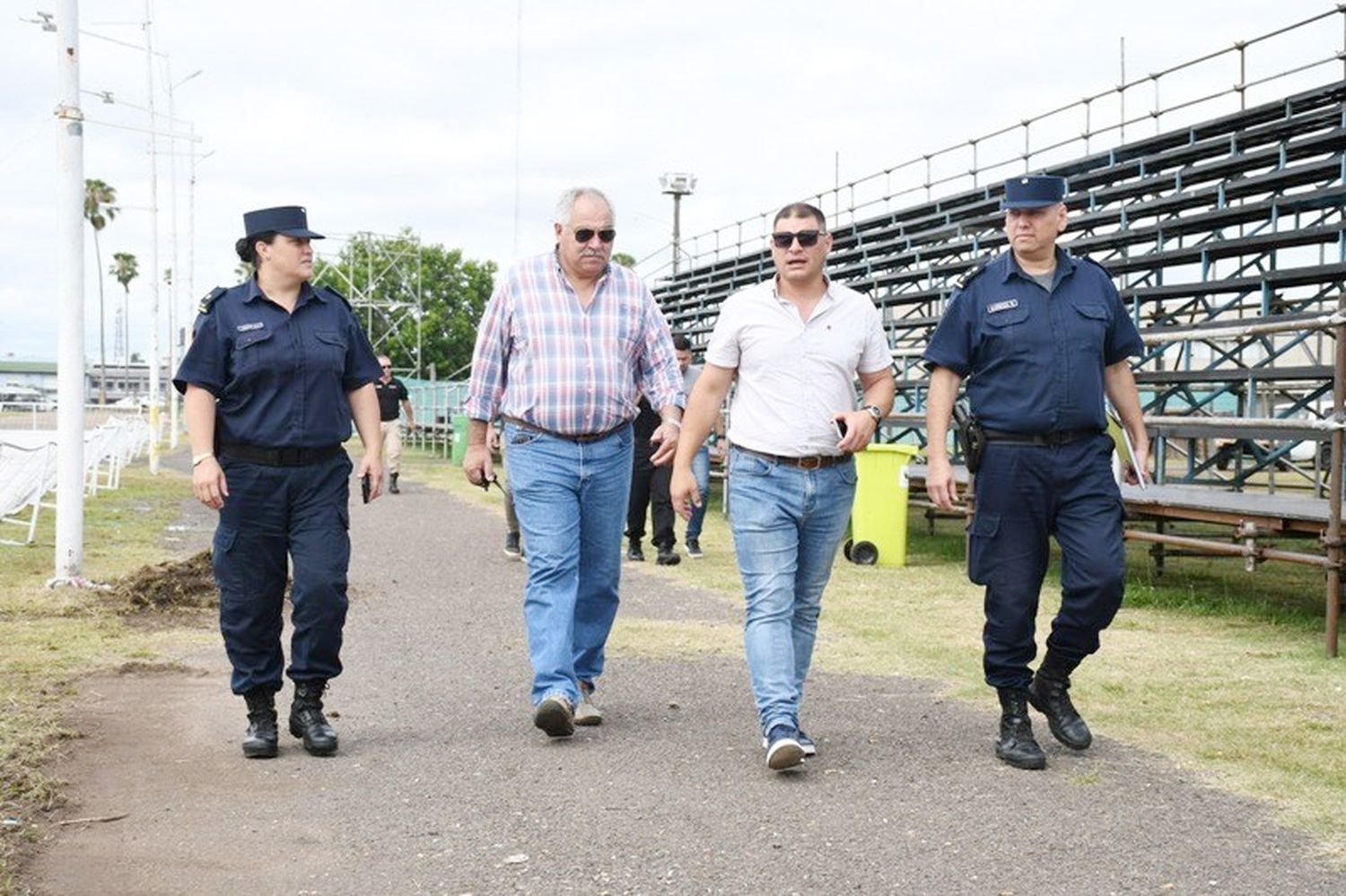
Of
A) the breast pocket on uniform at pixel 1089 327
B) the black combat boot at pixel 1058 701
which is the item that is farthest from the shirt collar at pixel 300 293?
the black combat boot at pixel 1058 701

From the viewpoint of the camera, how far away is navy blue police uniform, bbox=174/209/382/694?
224 inches

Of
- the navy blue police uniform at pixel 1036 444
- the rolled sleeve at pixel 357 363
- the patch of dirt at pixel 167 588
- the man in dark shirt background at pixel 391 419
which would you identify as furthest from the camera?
the man in dark shirt background at pixel 391 419

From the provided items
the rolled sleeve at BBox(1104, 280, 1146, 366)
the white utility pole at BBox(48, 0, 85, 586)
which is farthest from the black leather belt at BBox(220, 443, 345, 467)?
the white utility pole at BBox(48, 0, 85, 586)

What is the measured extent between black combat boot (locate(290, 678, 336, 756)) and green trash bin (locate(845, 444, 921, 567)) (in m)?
7.43

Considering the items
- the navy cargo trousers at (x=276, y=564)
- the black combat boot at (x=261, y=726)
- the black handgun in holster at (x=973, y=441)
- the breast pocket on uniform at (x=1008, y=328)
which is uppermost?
the breast pocket on uniform at (x=1008, y=328)

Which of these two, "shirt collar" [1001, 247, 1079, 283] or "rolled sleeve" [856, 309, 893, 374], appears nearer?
"shirt collar" [1001, 247, 1079, 283]

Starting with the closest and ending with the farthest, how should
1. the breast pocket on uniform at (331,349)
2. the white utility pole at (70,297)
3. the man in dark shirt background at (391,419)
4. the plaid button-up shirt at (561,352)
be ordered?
1. the breast pocket on uniform at (331,349)
2. the plaid button-up shirt at (561,352)
3. the white utility pole at (70,297)
4. the man in dark shirt background at (391,419)

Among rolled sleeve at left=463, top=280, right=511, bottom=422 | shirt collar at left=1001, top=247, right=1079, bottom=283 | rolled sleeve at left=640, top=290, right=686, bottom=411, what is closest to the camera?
shirt collar at left=1001, top=247, right=1079, bottom=283

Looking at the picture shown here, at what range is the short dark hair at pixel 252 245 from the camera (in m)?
5.81

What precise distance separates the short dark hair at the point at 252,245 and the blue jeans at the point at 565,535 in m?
1.14

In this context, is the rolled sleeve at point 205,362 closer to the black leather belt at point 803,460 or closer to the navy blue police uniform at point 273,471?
the navy blue police uniform at point 273,471

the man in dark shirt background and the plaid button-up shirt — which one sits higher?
the plaid button-up shirt

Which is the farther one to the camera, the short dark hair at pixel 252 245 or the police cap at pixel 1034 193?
the short dark hair at pixel 252 245

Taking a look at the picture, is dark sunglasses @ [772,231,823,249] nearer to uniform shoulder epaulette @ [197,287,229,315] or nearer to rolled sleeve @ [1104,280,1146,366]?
rolled sleeve @ [1104,280,1146,366]
